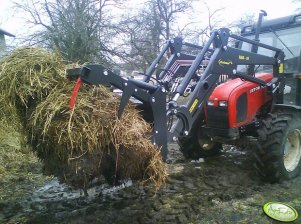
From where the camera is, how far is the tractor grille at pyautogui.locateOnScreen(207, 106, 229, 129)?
4.31 metres

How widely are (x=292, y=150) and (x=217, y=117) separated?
1.38 meters

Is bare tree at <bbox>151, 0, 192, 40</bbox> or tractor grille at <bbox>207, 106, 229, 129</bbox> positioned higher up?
bare tree at <bbox>151, 0, 192, 40</bbox>

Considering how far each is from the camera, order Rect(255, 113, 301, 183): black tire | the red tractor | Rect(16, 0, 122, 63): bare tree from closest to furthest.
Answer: the red tractor, Rect(255, 113, 301, 183): black tire, Rect(16, 0, 122, 63): bare tree

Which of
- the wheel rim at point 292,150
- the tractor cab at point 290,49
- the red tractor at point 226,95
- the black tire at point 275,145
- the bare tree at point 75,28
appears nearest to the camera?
the red tractor at point 226,95

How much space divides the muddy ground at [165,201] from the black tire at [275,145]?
162 millimetres

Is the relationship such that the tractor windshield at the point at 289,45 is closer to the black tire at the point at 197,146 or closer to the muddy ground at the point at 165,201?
the black tire at the point at 197,146

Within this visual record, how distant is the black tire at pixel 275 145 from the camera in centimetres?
421

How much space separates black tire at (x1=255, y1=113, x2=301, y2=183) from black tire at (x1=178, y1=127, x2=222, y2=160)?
3.96 feet

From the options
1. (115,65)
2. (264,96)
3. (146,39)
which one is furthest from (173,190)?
(146,39)

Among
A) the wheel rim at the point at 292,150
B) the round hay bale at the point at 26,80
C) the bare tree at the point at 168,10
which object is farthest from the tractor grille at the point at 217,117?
the bare tree at the point at 168,10

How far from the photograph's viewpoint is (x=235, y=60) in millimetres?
4035

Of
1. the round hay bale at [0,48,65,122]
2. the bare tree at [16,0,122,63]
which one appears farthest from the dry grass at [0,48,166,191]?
the bare tree at [16,0,122,63]

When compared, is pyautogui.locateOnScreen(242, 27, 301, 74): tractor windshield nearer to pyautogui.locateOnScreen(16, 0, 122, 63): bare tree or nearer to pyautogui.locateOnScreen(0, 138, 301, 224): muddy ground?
pyautogui.locateOnScreen(0, 138, 301, 224): muddy ground

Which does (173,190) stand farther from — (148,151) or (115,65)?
(115,65)
